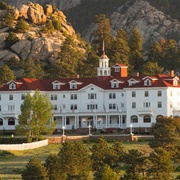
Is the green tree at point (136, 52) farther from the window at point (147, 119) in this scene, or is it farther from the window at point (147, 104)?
the window at point (147, 119)

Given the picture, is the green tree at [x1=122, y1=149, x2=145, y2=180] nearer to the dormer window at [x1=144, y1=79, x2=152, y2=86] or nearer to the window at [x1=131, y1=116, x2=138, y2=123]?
the window at [x1=131, y1=116, x2=138, y2=123]

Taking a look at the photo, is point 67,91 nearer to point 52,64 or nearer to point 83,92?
point 83,92

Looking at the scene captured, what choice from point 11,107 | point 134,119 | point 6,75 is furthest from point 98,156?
point 6,75

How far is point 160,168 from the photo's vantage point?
8762 centimetres

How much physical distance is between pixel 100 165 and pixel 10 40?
8616cm

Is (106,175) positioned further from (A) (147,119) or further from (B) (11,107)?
(B) (11,107)

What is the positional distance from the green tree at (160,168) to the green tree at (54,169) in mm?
8877

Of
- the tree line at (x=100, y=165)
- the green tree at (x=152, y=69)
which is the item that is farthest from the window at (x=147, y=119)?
the tree line at (x=100, y=165)

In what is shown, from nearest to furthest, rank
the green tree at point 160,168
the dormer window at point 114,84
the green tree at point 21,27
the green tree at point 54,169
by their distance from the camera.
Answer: the green tree at point 54,169 < the green tree at point 160,168 < the dormer window at point 114,84 < the green tree at point 21,27

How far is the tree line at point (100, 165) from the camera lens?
266 ft

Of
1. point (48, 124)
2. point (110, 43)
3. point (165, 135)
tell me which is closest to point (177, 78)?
point (48, 124)

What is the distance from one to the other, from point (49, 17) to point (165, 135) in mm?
83929

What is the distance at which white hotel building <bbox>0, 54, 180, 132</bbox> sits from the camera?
460 ft

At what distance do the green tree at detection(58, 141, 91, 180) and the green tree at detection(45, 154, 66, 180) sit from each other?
29.1 inches
